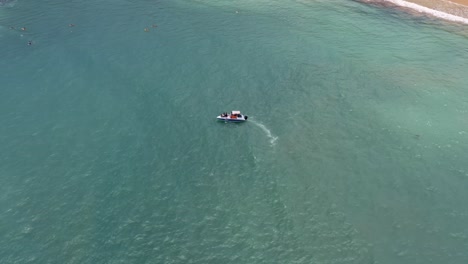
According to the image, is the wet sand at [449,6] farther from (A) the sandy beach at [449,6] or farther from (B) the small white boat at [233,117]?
(B) the small white boat at [233,117]

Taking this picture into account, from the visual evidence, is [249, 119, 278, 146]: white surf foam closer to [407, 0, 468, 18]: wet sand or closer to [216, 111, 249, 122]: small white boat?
[216, 111, 249, 122]: small white boat

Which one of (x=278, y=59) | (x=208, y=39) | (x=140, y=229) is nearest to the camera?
(x=140, y=229)

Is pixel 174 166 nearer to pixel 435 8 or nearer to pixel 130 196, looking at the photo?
pixel 130 196

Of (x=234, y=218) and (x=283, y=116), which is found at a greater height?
(x=283, y=116)

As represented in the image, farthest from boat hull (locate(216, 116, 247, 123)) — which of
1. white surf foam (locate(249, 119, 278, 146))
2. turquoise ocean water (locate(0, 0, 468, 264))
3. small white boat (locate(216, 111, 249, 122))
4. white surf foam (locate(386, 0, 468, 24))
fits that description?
white surf foam (locate(386, 0, 468, 24))

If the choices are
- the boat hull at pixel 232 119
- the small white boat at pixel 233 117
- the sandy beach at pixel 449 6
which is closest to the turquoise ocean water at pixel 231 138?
the boat hull at pixel 232 119

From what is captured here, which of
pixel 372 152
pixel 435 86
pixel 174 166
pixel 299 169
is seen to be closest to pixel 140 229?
pixel 174 166
